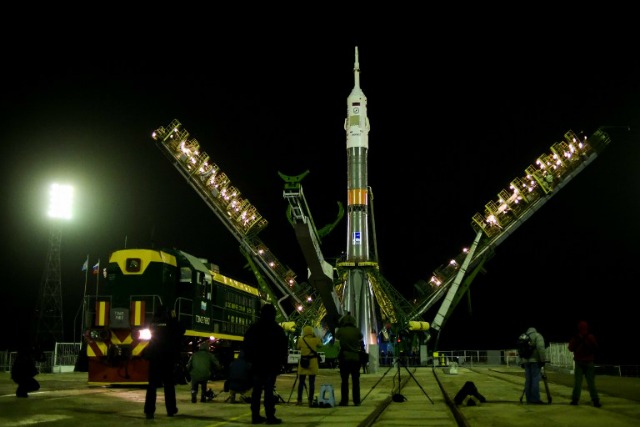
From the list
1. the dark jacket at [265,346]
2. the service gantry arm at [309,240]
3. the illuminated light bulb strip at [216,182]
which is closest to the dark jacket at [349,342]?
the dark jacket at [265,346]

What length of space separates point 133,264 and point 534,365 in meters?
12.5

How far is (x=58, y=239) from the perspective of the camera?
3650 centimetres

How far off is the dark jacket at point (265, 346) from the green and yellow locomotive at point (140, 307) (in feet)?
28.1

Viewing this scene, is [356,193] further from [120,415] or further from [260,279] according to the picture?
[120,415]

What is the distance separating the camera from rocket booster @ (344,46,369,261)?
146ft

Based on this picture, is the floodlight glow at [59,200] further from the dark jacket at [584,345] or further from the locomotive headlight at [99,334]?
the dark jacket at [584,345]

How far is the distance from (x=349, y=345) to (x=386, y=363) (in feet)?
131

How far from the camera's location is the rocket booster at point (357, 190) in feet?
146

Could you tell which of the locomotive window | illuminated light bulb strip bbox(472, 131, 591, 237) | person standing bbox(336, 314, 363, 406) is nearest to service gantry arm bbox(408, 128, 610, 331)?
illuminated light bulb strip bbox(472, 131, 591, 237)

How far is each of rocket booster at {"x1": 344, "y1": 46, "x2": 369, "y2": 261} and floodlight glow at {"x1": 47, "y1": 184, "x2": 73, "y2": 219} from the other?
1765cm

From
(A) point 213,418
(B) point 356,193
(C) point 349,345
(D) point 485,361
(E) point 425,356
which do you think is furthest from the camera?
(D) point 485,361

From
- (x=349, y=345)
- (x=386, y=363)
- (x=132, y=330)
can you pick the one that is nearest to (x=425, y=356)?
(x=386, y=363)

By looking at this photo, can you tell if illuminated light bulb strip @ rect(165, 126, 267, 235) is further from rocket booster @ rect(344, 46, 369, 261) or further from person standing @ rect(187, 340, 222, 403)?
person standing @ rect(187, 340, 222, 403)

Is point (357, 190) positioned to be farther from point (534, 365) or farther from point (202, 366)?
point (534, 365)
